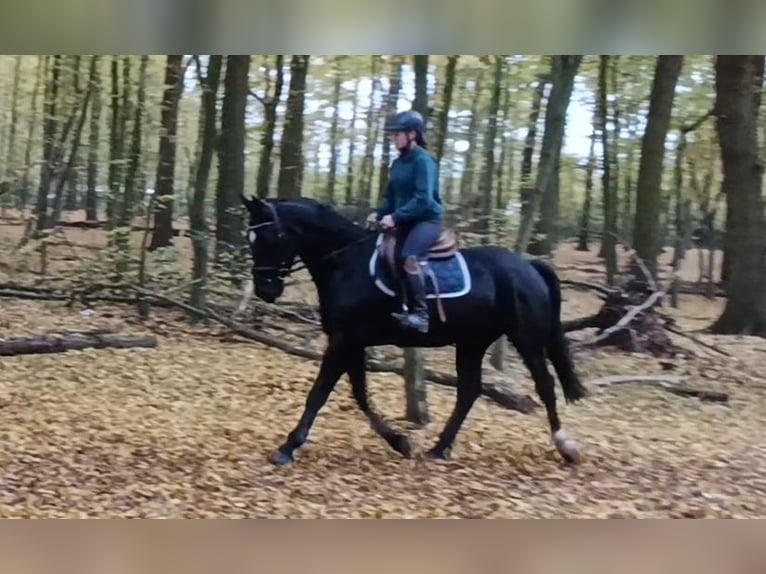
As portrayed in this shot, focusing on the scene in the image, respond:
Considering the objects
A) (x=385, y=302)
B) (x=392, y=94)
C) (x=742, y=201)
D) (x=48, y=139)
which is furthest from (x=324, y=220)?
(x=742, y=201)

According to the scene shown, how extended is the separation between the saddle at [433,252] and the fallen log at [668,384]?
0.55m

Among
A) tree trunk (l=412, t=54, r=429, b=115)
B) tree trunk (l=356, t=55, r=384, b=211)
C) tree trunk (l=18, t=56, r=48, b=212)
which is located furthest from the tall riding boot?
tree trunk (l=18, t=56, r=48, b=212)

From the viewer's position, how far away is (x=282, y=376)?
2664mm

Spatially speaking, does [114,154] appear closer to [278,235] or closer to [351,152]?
[278,235]

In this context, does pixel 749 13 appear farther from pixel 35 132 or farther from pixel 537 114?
pixel 35 132

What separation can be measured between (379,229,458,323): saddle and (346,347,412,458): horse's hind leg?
0.27 m

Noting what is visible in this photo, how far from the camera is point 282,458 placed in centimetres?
261

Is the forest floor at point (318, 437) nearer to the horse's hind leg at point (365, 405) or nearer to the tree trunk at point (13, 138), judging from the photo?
the horse's hind leg at point (365, 405)

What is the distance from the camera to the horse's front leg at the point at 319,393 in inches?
103

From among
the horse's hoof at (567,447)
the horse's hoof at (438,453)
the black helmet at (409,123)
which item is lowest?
the horse's hoof at (438,453)

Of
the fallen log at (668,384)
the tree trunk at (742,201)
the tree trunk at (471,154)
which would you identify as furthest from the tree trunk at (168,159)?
the tree trunk at (742,201)

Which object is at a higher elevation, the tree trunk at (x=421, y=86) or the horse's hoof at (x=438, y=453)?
the tree trunk at (x=421, y=86)

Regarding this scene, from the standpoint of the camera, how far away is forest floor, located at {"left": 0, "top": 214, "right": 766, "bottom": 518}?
259cm

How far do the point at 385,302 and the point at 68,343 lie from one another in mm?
1005
